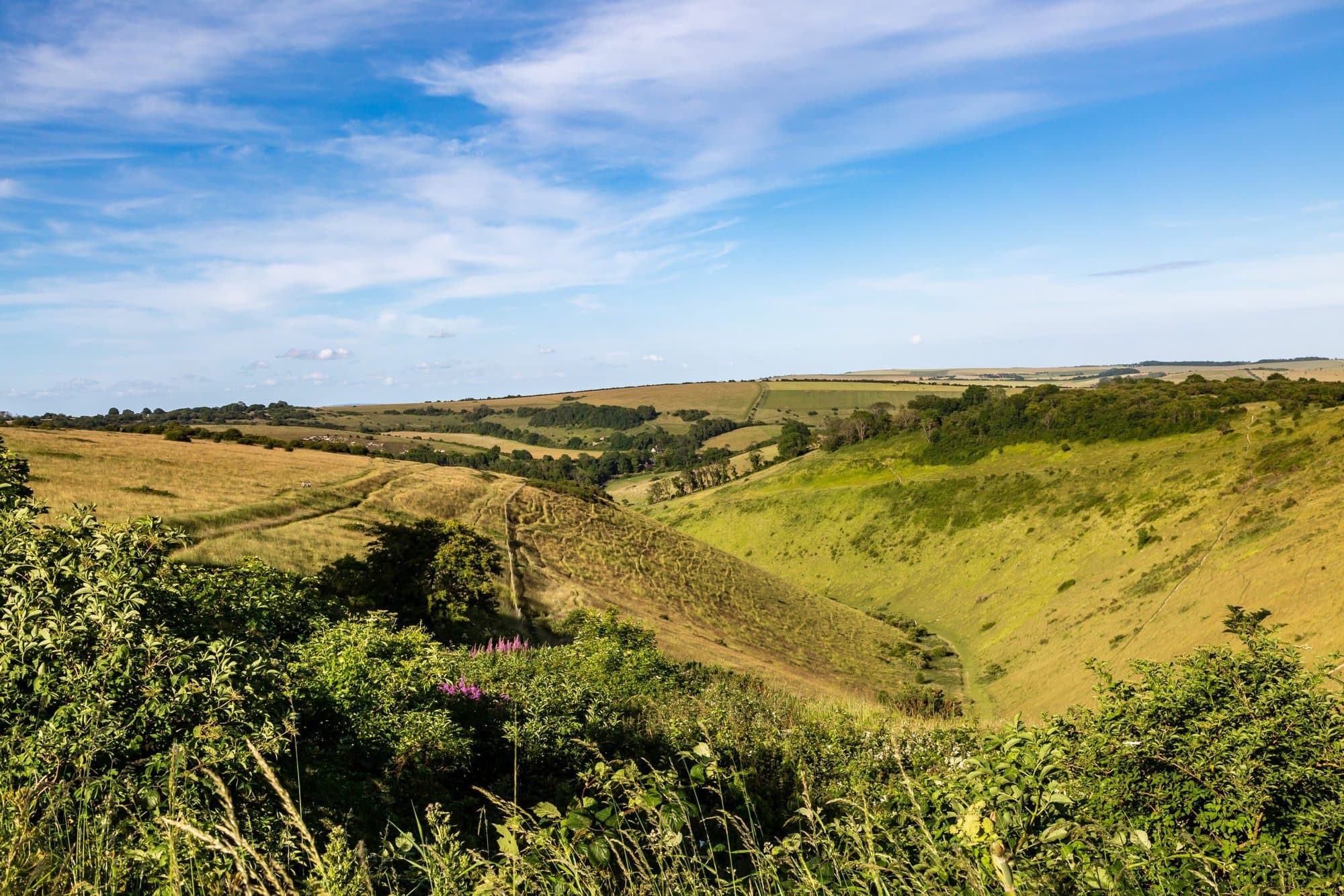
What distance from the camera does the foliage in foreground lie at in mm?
3643

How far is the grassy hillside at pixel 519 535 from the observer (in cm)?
3606

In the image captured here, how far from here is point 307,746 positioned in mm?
7852

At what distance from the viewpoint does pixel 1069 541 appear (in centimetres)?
6400

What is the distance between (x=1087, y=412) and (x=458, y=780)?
321ft

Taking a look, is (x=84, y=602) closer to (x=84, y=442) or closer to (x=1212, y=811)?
(x=1212, y=811)

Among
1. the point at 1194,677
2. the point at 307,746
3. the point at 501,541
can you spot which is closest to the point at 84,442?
the point at 501,541

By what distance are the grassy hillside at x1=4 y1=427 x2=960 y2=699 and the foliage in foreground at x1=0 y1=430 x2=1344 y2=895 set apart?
79.1 feet

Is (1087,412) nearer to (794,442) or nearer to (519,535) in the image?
(794,442)

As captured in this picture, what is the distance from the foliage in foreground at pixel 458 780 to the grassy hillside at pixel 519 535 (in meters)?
24.1

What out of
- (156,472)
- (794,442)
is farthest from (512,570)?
(794,442)

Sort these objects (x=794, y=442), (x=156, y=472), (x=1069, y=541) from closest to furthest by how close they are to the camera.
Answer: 1. (x=156, y=472)
2. (x=1069, y=541)
3. (x=794, y=442)

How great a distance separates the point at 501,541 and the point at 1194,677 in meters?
42.2

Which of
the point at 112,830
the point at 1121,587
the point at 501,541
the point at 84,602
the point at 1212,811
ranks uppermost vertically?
the point at 84,602

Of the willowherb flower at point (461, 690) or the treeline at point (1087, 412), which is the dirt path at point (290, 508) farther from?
→ the treeline at point (1087, 412)
